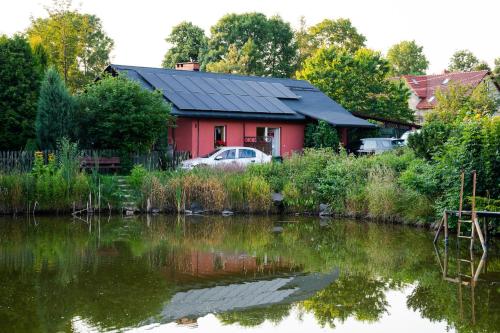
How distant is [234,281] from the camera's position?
1341 centimetres

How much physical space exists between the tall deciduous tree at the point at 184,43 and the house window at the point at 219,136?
33.9 metres

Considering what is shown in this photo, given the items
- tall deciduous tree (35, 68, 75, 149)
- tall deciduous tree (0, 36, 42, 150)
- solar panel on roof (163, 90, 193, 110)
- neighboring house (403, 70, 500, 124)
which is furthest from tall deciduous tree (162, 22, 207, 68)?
tall deciduous tree (35, 68, 75, 149)

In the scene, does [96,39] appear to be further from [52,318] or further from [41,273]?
[52,318]

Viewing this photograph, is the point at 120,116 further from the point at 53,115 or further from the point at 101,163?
the point at 53,115

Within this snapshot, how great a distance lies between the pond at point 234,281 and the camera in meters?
10.6

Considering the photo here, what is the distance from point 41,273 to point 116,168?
13763 millimetres

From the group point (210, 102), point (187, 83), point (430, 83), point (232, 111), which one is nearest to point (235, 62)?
point (430, 83)

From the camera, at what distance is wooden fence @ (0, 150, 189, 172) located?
24.7 meters

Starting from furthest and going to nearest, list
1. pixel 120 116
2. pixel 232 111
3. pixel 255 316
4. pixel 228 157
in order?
pixel 232 111, pixel 228 157, pixel 120 116, pixel 255 316

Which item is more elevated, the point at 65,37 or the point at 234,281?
the point at 65,37

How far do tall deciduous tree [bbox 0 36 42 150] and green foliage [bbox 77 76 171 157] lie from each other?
3621mm

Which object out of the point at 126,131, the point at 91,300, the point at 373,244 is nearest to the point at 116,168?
the point at 126,131

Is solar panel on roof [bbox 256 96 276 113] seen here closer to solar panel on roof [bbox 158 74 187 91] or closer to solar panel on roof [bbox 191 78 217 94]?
solar panel on roof [bbox 191 78 217 94]

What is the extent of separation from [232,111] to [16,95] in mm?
9380
